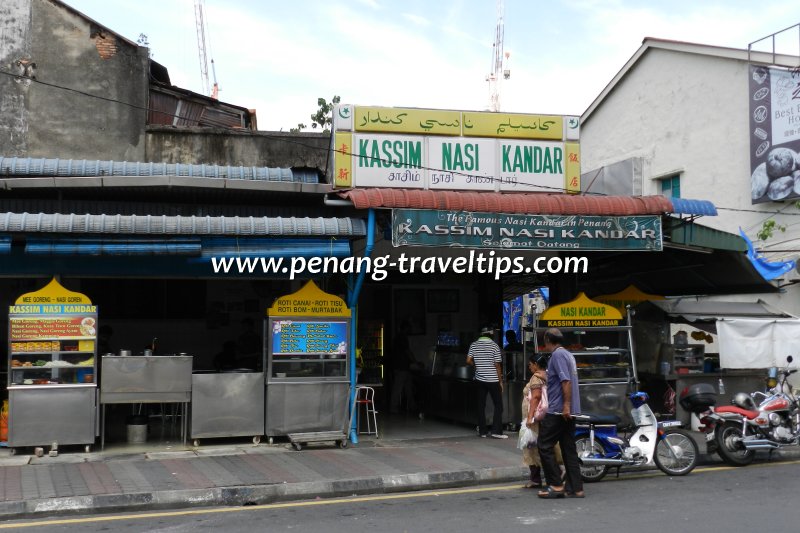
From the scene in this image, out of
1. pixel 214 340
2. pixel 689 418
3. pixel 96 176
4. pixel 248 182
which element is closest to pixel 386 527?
pixel 248 182

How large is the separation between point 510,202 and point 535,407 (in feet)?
12.9

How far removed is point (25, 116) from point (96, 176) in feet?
20.0

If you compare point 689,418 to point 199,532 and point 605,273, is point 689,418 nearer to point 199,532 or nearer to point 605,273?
point 605,273

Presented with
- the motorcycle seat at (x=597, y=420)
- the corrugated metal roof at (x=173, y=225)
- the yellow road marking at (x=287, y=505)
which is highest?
the corrugated metal roof at (x=173, y=225)

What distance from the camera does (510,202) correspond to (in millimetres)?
11523

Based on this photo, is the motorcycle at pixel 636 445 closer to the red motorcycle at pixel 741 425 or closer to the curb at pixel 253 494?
the red motorcycle at pixel 741 425

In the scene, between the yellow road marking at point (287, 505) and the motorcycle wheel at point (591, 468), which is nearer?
the yellow road marking at point (287, 505)

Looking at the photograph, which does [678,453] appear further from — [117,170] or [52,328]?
[117,170]

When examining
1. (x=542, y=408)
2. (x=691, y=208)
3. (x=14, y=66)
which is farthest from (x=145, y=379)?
(x=14, y=66)

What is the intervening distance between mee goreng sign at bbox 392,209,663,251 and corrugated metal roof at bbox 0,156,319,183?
2.32m

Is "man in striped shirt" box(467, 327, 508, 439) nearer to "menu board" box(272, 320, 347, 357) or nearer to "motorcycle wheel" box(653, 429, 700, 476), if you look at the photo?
"menu board" box(272, 320, 347, 357)

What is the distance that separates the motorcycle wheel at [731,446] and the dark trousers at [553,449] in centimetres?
306

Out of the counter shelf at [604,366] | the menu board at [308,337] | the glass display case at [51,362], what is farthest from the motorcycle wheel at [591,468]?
the glass display case at [51,362]

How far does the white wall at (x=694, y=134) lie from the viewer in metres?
18.8
